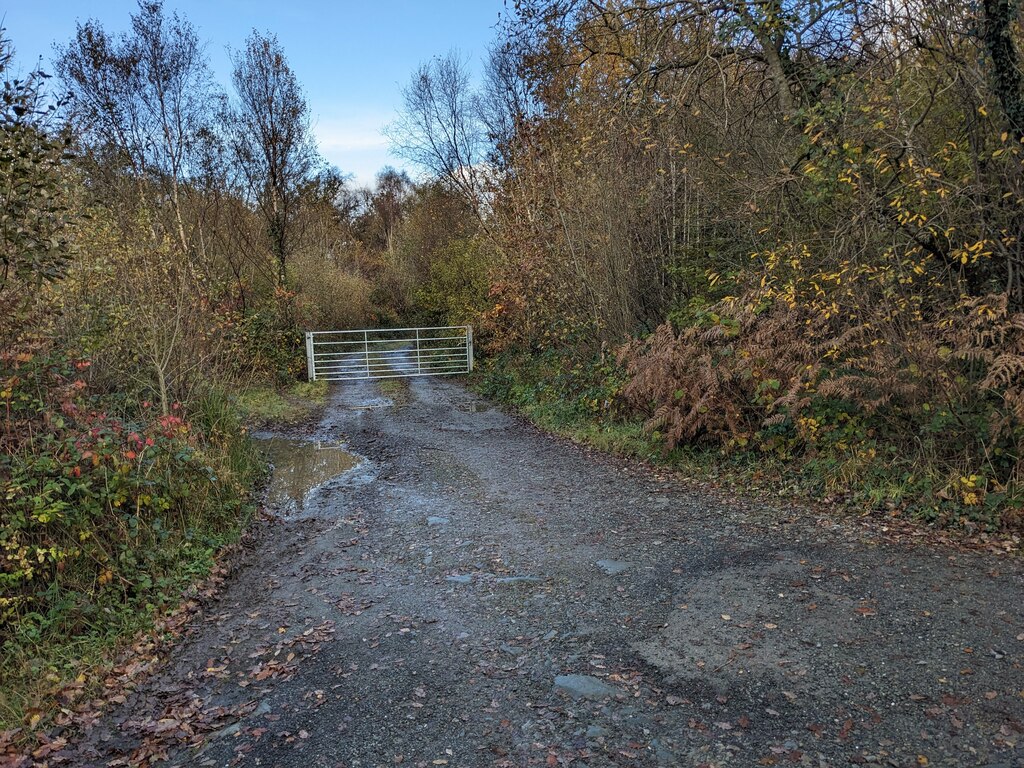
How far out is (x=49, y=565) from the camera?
5.11 m

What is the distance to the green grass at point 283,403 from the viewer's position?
1305 cm

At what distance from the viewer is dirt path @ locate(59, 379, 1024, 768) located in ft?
10.2

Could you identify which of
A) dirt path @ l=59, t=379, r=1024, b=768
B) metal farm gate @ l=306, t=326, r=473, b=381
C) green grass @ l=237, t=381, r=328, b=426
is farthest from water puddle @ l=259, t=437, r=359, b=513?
metal farm gate @ l=306, t=326, r=473, b=381

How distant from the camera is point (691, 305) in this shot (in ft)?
31.0

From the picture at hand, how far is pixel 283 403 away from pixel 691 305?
9498mm

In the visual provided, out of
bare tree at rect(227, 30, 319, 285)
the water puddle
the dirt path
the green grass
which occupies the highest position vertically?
bare tree at rect(227, 30, 319, 285)

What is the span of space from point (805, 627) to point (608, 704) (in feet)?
4.77

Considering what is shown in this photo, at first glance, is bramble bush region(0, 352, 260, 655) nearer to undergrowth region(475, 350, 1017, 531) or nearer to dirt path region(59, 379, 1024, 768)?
dirt path region(59, 379, 1024, 768)

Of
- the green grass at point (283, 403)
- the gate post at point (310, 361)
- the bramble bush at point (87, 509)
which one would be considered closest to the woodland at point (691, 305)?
the bramble bush at point (87, 509)

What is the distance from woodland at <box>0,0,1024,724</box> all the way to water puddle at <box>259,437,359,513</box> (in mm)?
346

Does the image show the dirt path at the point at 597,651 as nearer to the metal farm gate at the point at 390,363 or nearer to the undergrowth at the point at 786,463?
the undergrowth at the point at 786,463

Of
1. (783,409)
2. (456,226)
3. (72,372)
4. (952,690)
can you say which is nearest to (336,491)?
(72,372)

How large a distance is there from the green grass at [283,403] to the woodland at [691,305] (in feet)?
10.9

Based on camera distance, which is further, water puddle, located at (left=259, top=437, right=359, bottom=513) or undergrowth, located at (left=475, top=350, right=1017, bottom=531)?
water puddle, located at (left=259, top=437, right=359, bottom=513)
